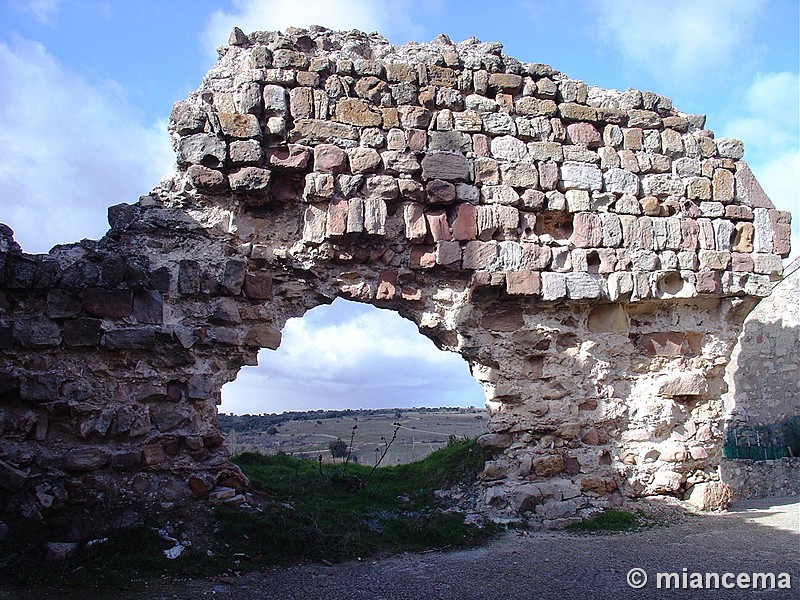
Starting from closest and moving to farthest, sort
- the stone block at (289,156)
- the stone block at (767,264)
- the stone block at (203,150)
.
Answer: the stone block at (203,150) < the stone block at (289,156) < the stone block at (767,264)

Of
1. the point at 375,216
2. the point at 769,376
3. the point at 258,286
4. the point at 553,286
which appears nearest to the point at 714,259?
the point at 553,286

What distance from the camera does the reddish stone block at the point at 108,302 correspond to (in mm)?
5188

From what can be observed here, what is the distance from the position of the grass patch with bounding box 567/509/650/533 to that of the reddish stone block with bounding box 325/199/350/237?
3311 mm

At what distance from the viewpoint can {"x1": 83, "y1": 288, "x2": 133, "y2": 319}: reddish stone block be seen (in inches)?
204

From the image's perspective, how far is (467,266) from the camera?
598 centimetres

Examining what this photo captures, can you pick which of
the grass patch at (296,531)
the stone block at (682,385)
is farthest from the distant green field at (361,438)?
the stone block at (682,385)

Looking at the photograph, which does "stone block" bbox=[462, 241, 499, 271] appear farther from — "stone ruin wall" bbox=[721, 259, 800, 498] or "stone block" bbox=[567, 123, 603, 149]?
"stone ruin wall" bbox=[721, 259, 800, 498]

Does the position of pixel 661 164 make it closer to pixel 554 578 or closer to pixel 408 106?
pixel 408 106

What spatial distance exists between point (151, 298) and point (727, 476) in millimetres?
11068

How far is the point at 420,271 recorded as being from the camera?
19.7 feet

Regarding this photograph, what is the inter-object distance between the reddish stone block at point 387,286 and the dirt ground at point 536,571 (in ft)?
7.28

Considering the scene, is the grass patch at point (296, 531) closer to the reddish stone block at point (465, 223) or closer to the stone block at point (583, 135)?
the reddish stone block at point (465, 223)

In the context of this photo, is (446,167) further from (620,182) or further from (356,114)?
(620,182)

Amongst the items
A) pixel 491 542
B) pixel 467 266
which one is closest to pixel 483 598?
pixel 491 542
